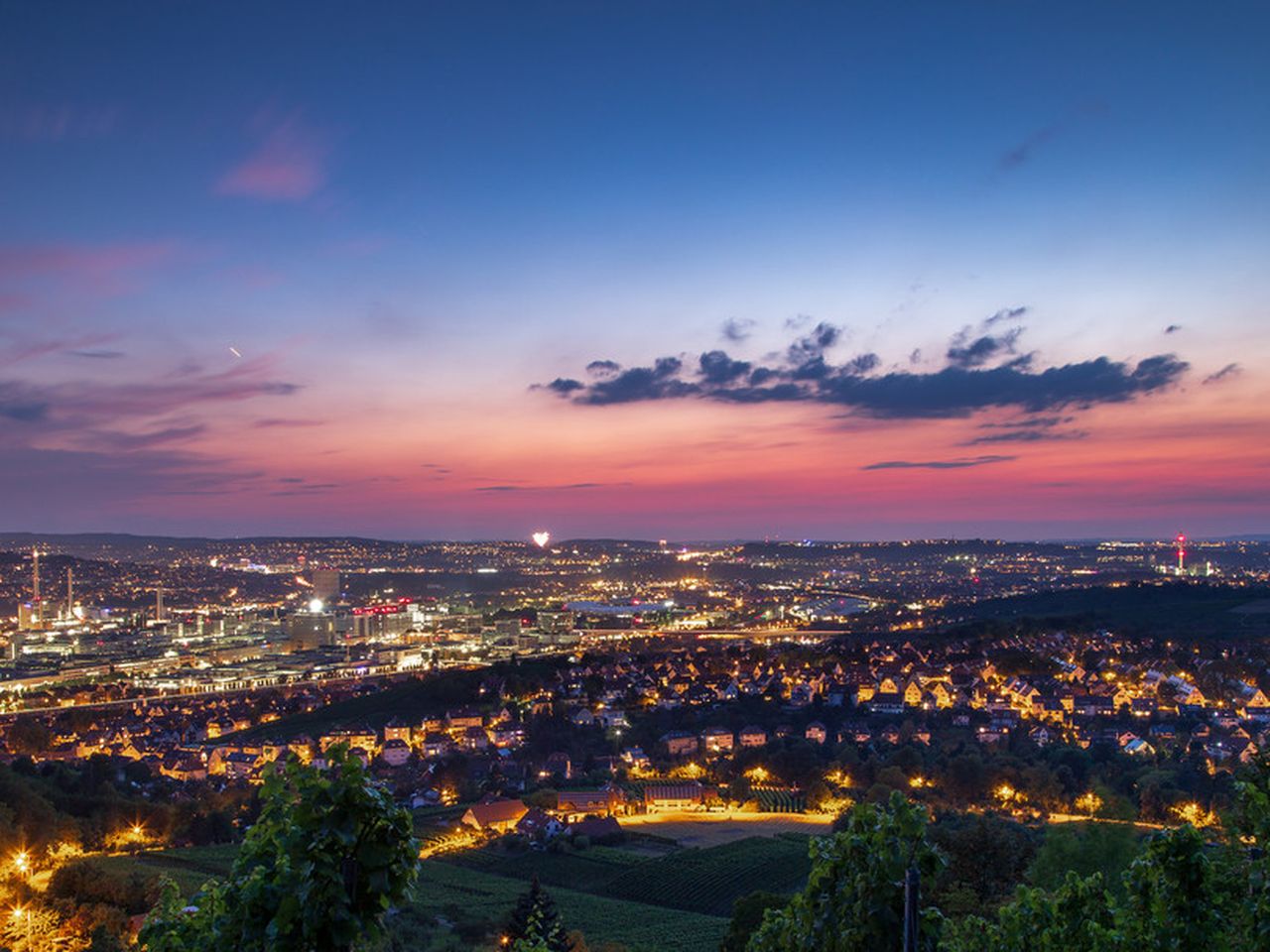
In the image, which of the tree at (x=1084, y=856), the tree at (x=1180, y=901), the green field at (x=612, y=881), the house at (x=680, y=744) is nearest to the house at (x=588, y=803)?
the green field at (x=612, y=881)

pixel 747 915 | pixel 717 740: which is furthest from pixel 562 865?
pixel 717 740

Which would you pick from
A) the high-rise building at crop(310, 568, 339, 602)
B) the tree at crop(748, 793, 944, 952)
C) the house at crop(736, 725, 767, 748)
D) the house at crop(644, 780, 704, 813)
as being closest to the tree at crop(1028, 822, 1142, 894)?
the tree at crop(748, 793, 944, 952)

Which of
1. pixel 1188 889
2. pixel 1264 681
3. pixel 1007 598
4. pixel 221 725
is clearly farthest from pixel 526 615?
pixel 1188 889

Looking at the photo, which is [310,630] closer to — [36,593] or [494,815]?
[36,593]

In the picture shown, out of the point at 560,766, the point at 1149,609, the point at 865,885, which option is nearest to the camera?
the point at 865,885

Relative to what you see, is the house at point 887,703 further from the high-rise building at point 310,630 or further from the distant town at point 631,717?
the high-rise building at point 310,630

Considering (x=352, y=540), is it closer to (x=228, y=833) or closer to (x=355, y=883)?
(x=228, y=833)
